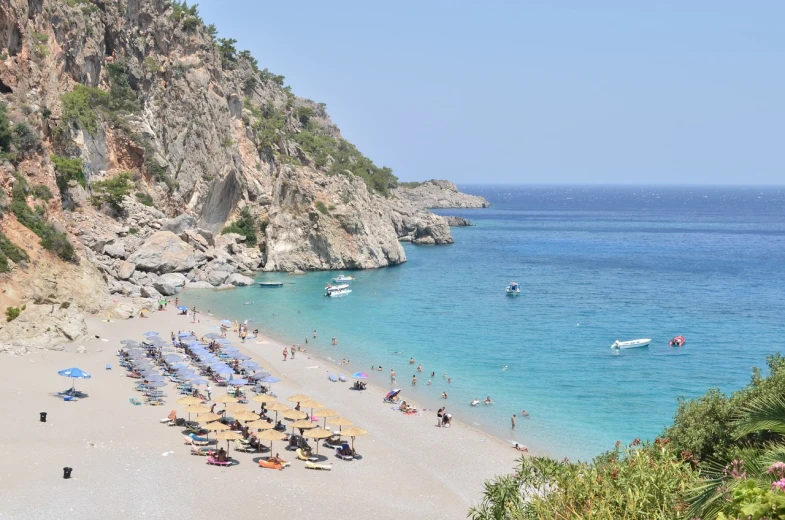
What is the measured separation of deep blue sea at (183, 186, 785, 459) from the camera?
30.2 metres

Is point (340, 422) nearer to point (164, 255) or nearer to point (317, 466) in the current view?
point (317, 466)

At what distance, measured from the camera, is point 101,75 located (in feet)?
206

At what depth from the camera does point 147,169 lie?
62406 millimetres

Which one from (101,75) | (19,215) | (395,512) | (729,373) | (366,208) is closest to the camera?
(395,512)

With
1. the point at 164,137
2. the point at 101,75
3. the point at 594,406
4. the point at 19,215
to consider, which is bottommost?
the point at 594,406

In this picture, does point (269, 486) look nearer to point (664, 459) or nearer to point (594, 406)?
point (664, 459)

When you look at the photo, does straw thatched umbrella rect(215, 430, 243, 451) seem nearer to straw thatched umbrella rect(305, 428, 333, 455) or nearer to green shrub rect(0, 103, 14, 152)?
straw thatched umbrella rect(305, 428, 333, 455)

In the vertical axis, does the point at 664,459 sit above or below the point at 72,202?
below

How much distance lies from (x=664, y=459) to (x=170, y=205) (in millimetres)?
57553

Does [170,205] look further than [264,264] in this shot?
No

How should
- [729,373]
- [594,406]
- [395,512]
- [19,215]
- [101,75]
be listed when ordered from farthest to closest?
[101,75] < [19,215] < [729,373] < [594,406] < [395,512]

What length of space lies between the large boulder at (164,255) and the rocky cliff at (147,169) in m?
0.11

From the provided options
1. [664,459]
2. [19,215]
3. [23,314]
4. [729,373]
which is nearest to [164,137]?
[19,215]

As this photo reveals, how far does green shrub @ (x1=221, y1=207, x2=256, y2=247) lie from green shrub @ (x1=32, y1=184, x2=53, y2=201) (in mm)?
27105
